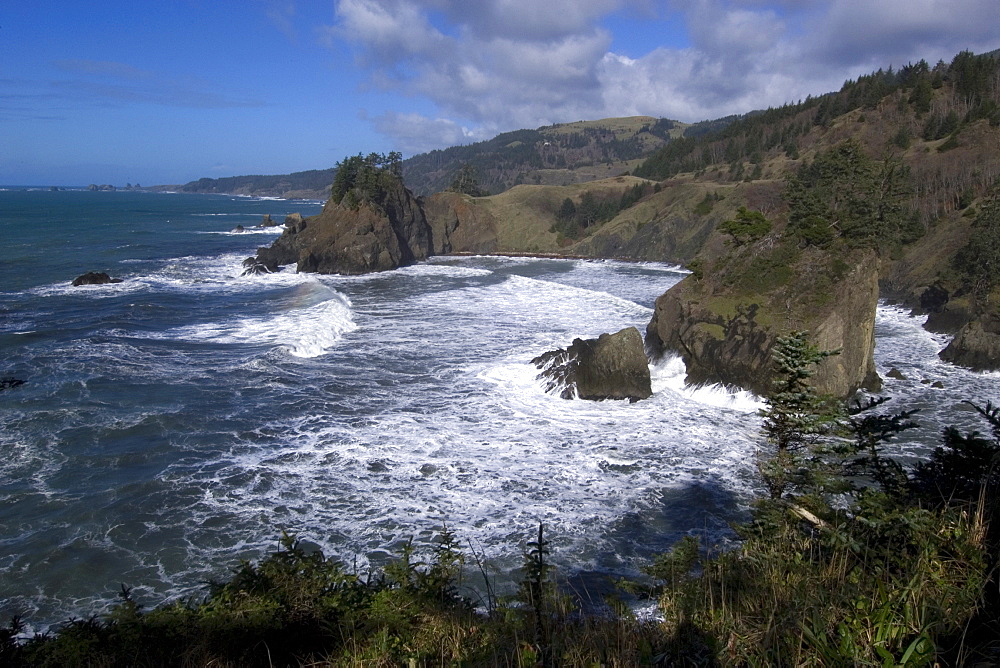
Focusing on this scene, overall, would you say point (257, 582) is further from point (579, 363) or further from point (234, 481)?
point (579, 363)

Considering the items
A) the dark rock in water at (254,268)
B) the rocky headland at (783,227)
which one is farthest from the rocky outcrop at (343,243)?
the dark rock in water at (254,268)

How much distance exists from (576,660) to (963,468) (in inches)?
141

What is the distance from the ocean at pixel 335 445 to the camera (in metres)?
11.3

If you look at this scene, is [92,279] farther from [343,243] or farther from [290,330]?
[290,330]

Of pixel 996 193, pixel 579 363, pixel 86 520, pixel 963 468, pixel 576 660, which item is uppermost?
pixel 996 193

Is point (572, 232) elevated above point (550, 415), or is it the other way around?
point (572, 232)

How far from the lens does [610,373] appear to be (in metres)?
19.6

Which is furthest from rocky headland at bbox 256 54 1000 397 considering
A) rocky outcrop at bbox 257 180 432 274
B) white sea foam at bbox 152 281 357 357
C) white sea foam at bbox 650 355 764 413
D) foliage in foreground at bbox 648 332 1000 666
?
white sea foam at bbox 152 281 357 357

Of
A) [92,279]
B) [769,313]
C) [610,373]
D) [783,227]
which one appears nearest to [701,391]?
[610,373]

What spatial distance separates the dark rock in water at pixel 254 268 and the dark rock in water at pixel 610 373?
37.0 metres

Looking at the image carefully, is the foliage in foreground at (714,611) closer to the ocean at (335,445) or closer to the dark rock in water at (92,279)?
the ocean at (335,445)

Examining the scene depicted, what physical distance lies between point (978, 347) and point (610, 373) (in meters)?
15.5

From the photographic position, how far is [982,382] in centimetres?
2198

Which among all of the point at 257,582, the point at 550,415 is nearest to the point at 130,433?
the point at 550,415
